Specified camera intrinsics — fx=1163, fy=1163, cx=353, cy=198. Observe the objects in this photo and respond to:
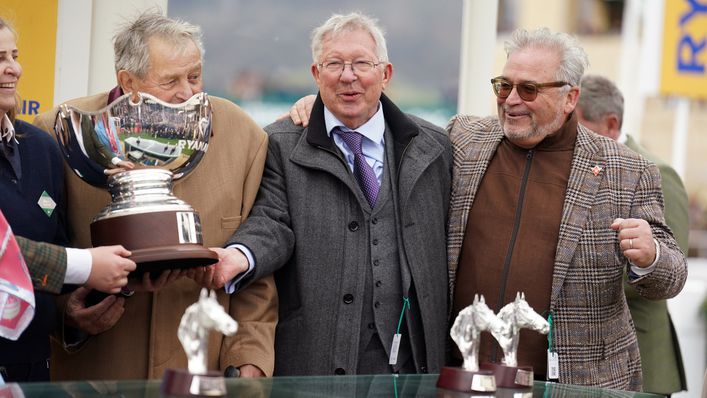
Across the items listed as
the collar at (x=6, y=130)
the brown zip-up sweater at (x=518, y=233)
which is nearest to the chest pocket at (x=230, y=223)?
the collar at (x=6, y=130)

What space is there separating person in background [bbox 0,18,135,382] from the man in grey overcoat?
70cm

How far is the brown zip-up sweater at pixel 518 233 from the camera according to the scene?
434cm

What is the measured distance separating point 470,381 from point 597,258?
4.45 ft

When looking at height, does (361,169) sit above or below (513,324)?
above

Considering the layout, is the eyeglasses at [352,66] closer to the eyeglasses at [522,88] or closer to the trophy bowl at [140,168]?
the eyeglasses at [522,88]

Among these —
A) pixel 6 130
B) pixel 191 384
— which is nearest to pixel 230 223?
pixel 6 130

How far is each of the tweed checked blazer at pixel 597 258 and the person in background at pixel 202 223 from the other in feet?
2.79

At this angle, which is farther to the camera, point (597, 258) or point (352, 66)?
point (597, 258)

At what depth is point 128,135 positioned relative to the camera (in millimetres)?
3574

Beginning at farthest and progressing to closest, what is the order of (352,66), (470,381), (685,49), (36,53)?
(685,49), (36,53), (352,66), (470,381)

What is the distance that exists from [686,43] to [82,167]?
9510 millimetres

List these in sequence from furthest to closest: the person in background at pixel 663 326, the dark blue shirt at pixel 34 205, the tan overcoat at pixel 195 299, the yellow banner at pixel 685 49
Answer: the yellow banner at pixel 685 49 → the person in background at pixel 663 326 → the tan overcoat at pixel 195 299 → the dark blue shirt at pixel 34 205

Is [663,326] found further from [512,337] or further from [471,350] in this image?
[471,350]

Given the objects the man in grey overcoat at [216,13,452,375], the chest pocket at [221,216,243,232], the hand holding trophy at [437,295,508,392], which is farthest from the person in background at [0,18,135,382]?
the hand holding trophy at [437,295,508,392]
